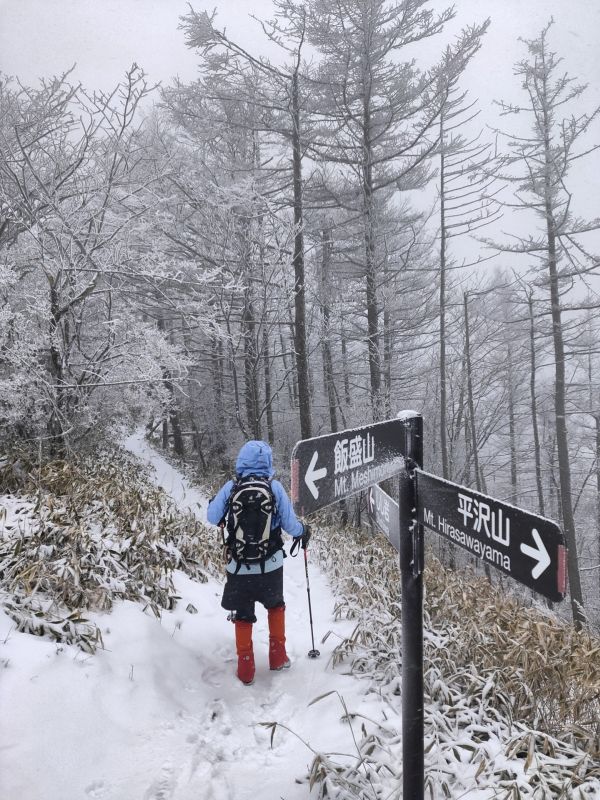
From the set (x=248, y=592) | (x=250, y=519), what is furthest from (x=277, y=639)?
(x=250, y=519)

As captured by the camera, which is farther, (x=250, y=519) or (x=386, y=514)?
(x=250, y=519)

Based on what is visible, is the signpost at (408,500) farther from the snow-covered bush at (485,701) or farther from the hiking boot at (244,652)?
the hiking boot at (244,652)

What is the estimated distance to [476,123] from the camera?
13570 millimetres

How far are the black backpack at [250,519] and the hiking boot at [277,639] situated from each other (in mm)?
541

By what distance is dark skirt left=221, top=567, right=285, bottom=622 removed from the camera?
3.95m

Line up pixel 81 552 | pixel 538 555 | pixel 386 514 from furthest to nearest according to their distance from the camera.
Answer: pixel 81 552 < pixel 386 514 < pixel 538 555

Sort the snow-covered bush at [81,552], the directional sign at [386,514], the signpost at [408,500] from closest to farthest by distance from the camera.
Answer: the signpost at [408,500]
the directional sign at [386,514]
the snow-covered bush at [81,552]

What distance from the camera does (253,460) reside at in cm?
393

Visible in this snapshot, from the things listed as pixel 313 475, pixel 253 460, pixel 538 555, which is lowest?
pixel 253 460

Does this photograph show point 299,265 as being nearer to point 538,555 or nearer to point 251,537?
point 251,537

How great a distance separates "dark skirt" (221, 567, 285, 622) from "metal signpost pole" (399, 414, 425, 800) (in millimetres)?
2223

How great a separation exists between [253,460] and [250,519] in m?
0.48

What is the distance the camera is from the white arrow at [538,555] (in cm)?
130

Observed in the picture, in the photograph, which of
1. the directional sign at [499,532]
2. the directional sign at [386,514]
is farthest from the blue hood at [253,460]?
the directional sign at [499,532]
